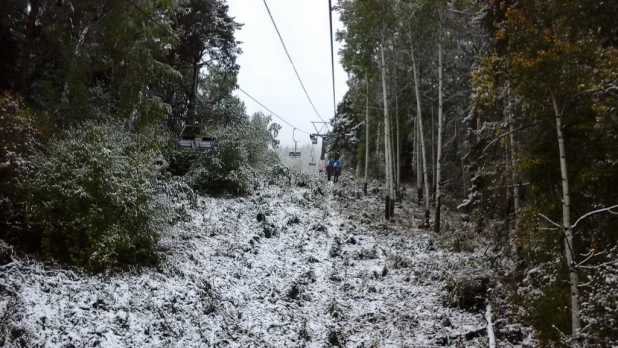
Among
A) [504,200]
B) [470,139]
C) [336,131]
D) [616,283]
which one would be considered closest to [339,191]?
[470,139]

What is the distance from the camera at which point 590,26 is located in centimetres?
694

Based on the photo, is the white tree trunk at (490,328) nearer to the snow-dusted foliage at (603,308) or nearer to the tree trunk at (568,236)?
the tree trunk at (568,236)

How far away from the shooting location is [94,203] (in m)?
7.66

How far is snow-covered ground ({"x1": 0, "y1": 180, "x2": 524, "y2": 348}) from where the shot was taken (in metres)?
6.22

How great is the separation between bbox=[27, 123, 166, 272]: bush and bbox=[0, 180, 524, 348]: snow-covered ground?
49 cm

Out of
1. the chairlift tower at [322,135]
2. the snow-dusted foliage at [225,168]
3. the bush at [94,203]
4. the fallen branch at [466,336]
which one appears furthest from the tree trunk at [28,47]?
the chairlift tower at [322,135]

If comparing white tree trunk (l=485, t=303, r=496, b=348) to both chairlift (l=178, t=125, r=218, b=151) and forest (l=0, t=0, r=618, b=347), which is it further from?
chairlift (l=178, t=125, r=218, b=151)

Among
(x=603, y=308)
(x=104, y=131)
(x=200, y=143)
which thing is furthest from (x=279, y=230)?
(x=603, y=308)

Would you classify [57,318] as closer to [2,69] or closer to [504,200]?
[2,69]

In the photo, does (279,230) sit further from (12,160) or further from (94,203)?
(12,160)

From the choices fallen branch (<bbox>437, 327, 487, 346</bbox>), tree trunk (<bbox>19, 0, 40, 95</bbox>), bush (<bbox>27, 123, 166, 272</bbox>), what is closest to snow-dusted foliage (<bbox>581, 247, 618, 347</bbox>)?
fallen branch (<bbox>437, 327, 487, 346</bbox>)

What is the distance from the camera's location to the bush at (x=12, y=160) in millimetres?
6836

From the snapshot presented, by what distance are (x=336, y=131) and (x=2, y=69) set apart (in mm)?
27917

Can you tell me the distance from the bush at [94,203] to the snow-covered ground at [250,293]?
1.59 ft
